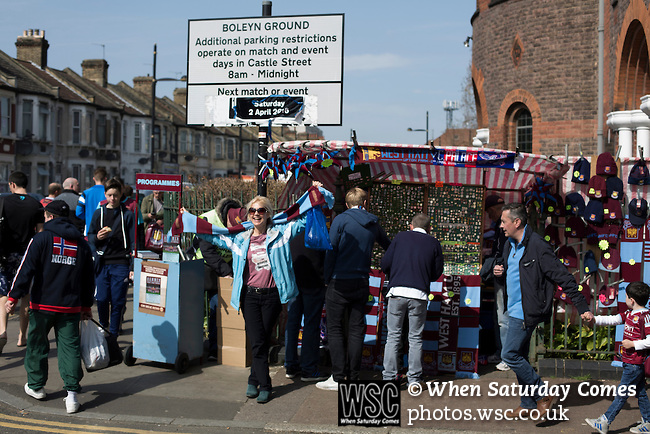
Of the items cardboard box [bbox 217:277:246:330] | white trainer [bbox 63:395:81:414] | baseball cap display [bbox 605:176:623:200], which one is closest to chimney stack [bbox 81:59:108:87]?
cardboard box [bbox 217:277:246:330]

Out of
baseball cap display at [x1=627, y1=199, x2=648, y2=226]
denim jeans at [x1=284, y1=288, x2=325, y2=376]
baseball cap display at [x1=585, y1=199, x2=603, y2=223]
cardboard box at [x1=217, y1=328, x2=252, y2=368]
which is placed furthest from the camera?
baseball cap display at [x1=585, y1=199, x2=603, y2=223]

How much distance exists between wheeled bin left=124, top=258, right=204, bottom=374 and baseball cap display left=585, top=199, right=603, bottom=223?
451 cm

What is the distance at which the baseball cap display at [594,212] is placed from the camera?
809cm

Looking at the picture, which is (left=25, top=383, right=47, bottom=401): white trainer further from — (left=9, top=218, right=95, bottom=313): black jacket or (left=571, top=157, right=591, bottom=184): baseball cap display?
(left=571, top=157, right=591, bottom=184): baseball cap display

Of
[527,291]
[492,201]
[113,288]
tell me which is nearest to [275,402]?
[527,291]

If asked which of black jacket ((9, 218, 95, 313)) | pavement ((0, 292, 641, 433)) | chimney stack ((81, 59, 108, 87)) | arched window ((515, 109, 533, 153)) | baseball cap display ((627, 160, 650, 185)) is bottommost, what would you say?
pavement ((0, 292, 641, 433))

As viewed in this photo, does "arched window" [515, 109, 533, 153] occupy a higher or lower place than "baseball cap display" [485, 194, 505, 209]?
higher

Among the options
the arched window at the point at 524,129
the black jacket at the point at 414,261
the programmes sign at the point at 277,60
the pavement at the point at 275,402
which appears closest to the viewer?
the pavement at the point at 275,402

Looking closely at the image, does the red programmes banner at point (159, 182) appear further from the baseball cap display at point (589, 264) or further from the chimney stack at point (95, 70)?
the chimney stack at point (95, 70)

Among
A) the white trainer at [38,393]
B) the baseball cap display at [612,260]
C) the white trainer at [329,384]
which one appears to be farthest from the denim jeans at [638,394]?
the white trainer at [38,393]

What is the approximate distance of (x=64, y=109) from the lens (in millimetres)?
49156

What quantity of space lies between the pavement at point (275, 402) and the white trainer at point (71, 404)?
7 centimetres

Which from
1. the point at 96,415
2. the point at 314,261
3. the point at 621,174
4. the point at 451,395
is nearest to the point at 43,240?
the point at 96,415

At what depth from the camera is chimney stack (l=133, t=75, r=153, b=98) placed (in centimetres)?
6662
